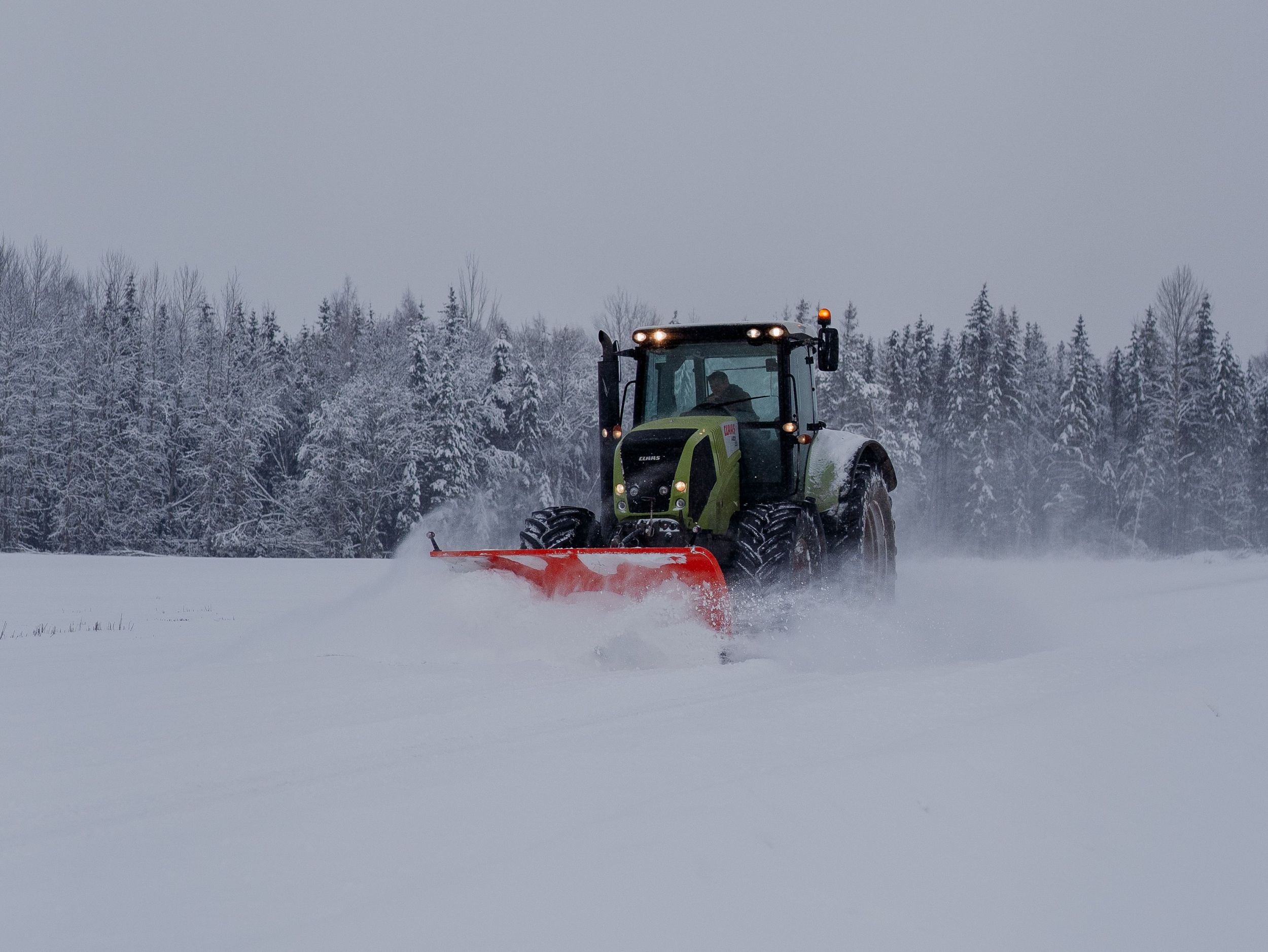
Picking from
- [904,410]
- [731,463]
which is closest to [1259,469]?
[904,410]

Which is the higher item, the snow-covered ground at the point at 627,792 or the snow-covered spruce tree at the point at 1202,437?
the snow-covered spruce tree at the point at 1202,437

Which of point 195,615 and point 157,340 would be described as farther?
point 157,340

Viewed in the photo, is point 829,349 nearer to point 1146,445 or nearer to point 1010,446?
point 1010,446

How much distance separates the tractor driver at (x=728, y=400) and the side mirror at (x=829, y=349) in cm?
60

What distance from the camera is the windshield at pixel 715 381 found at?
7.88m

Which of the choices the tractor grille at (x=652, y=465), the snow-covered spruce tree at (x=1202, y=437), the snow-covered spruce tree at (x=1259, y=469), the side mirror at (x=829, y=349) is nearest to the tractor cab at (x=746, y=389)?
the side mirror at (x=829, y=349)

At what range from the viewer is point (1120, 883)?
258cm

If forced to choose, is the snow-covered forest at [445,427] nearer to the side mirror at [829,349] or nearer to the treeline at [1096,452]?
the treeline at [1096,452]

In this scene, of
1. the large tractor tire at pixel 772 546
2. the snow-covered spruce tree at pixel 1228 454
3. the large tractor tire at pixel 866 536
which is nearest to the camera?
the large tractor tire at pixel 772 546

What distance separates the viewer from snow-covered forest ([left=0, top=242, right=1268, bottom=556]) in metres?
32.7

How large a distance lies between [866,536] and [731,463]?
1.83m

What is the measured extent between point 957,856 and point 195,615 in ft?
31.2

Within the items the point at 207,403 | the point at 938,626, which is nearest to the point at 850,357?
the point at 207,403

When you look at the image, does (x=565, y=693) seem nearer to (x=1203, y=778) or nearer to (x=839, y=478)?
(x=1203, y=778)
